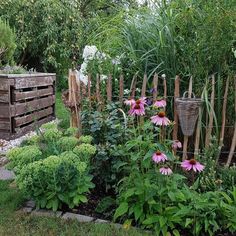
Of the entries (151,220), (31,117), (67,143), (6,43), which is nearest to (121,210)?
(151,220)

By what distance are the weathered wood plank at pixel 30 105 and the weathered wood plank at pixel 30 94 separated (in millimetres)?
89

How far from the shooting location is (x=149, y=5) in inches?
191

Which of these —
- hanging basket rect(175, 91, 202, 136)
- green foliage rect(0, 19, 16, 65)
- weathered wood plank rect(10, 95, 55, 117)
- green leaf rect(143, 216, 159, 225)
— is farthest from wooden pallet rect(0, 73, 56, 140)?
green leaf rect(143, 216, 159, 225)

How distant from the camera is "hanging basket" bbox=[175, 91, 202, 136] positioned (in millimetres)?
3396

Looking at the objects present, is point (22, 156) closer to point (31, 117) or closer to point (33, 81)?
point (31, 117)

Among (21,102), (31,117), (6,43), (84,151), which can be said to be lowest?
(31,117)

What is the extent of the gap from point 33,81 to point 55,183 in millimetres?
3465

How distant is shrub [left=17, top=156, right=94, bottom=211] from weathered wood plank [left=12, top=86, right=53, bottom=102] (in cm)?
267

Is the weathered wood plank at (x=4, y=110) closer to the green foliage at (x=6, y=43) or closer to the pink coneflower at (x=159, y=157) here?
the green foliage at (x=6, y=43)

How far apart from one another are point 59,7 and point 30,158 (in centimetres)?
873

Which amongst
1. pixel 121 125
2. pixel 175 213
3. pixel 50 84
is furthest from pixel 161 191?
pixel 50 84

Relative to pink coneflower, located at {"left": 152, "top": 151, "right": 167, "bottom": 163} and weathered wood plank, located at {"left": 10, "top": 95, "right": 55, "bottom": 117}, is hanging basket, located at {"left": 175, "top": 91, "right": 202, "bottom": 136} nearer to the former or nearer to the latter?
pink coneflower, located at {"left": 152, "top": 151, "right": 167, "bottom": 163}

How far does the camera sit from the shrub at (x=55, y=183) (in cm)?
308

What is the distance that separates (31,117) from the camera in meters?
6.23
